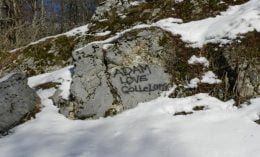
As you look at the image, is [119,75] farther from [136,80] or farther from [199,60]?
[199,60]

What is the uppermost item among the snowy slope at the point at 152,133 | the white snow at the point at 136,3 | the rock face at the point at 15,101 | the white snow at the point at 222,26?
the white snow at the point at 136,3

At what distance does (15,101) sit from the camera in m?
7.50

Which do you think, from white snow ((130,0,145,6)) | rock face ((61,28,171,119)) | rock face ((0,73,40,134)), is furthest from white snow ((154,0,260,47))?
rock face ((0,73,40,134))

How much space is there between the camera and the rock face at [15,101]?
7273 millimetres

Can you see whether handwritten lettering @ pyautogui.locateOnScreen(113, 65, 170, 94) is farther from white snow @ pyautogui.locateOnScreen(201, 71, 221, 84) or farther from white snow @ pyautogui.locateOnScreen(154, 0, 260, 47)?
white snow @ pyautogui.locateOnScreen(154, 0, 260, 47)

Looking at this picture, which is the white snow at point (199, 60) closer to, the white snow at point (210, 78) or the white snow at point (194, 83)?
the white snow at point (210, 78)

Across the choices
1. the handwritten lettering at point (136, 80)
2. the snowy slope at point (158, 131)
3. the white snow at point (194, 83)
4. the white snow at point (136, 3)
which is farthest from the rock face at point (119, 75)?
the white snow at point (136, 3)

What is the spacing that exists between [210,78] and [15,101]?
11.6 feet

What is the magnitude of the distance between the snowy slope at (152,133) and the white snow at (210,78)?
0.34 meters

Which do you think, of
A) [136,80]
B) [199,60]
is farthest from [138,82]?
[199,60]

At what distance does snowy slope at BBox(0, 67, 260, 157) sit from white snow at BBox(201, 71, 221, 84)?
1.12ft

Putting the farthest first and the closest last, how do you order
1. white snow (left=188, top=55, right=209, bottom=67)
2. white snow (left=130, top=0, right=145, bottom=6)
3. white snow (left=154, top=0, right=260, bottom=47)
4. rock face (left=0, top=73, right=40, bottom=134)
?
white snow (left=130, top=0, right=145, bottom=6)
white snow (left=154, top=0, right=260, bottom=47)
white snow (left=188, top=55, right=209, bottom=67)
rock face (left=0, top=73, right=40, bottom=134)

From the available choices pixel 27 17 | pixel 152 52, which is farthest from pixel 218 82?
pixel 27 17

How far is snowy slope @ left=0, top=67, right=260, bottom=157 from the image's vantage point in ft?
18.4
